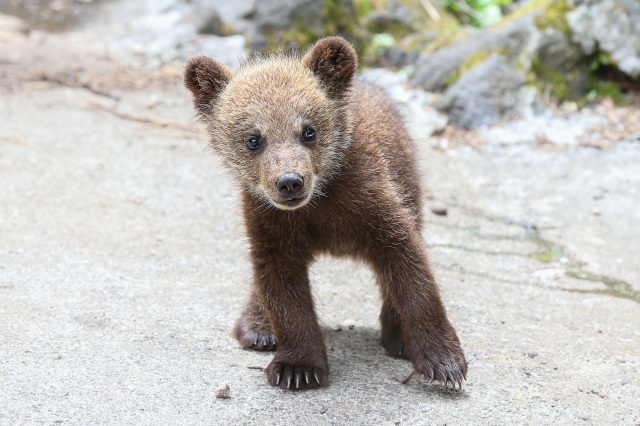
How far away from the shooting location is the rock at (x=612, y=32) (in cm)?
1072

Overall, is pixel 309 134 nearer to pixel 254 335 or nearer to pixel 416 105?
pixel 254 335

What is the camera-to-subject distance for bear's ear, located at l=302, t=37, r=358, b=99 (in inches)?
203

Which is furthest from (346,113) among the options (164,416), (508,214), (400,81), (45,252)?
(400,81)

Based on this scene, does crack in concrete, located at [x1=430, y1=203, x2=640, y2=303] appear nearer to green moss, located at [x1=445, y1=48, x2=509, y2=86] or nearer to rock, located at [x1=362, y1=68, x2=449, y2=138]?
rock, located at [x1=362, y1=68, x2=449, y2=138]

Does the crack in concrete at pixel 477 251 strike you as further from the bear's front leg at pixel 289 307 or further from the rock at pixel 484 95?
the rock at pixel 484 95

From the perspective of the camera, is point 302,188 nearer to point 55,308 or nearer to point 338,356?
point 338,356

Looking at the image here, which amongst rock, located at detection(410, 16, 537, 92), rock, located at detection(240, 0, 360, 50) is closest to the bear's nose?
rock, located at detection(410, 16, 537, 92)

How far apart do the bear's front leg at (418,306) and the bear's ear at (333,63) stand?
3.42 feet

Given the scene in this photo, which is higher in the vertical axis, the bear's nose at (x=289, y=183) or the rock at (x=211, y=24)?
the bear's nose at (x=289, y=183)

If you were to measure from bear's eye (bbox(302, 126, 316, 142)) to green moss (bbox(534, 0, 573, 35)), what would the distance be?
21.8ft

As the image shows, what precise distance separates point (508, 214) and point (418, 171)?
2.40m

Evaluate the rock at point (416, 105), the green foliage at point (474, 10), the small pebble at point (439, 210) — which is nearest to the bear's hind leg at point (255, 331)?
the small pebble at point (439, 210)

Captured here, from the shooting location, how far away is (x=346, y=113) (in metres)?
5.24

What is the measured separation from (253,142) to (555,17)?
7.16 metres
